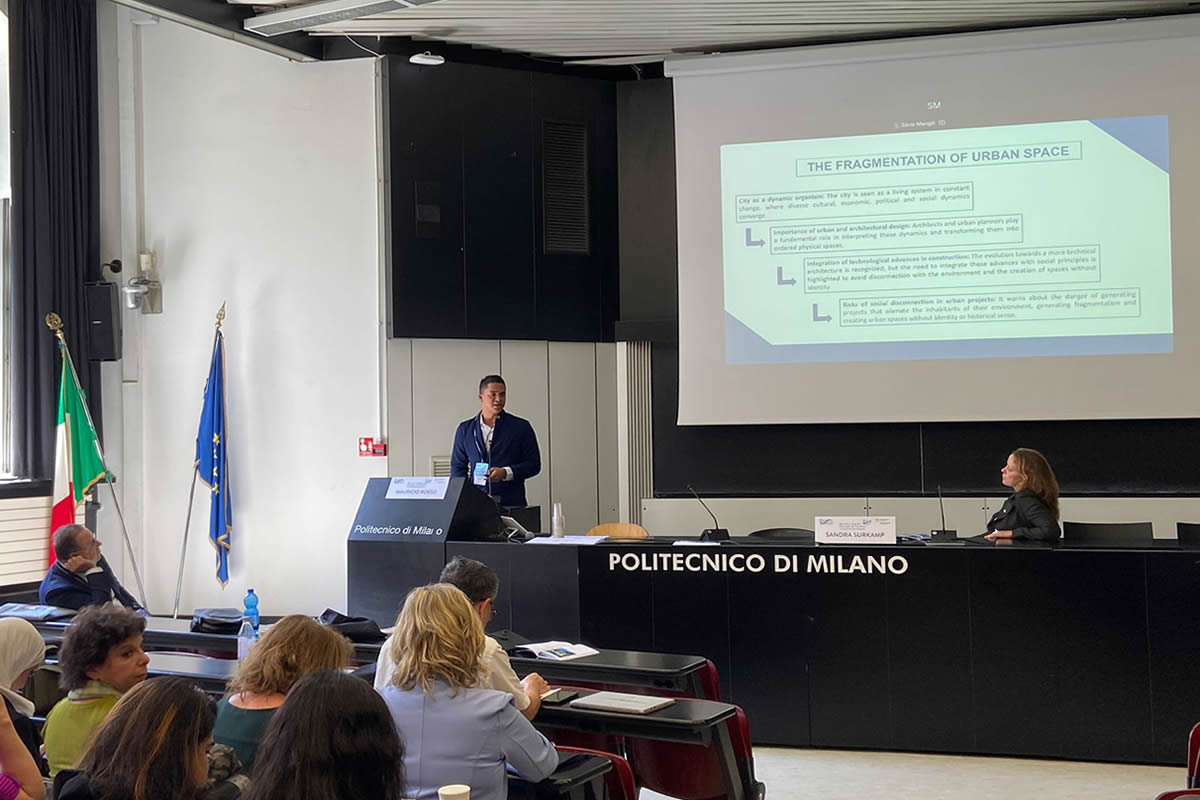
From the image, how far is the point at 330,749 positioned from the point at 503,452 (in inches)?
206

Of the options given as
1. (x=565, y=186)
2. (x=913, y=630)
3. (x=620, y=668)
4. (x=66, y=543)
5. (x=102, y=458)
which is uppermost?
(x=565, y=186)

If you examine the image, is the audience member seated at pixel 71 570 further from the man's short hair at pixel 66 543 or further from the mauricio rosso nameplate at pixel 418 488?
the mauricio rosso nameplate at pixel 418 488

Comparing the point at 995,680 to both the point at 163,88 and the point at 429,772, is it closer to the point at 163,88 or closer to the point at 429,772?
the point at 429,772

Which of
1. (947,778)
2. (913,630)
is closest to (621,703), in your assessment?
(947,778)

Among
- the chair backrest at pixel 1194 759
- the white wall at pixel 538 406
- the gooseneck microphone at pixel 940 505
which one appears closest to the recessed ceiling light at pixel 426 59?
the white wall at pixel 538 406

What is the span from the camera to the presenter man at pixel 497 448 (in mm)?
7102

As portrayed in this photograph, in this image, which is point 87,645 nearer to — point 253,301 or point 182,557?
point 253,301

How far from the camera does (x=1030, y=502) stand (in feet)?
18.6

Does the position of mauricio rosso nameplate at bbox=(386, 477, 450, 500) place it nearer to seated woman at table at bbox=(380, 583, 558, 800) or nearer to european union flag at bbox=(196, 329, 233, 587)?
european union flag at bbox=(196, 329, 233, 587)

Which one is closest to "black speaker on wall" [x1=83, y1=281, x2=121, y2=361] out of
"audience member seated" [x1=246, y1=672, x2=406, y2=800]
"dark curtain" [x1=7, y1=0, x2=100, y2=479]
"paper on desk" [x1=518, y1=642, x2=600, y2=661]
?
"dark curtain" [x1=7, y1=0, x2=100, y2=479]

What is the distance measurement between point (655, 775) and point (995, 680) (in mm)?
2049

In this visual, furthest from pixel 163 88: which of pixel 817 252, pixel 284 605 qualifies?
pixel 817 252

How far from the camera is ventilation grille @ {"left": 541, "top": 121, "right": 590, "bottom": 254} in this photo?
862 centimetres

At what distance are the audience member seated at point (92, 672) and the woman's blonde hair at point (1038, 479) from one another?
13.6ft
